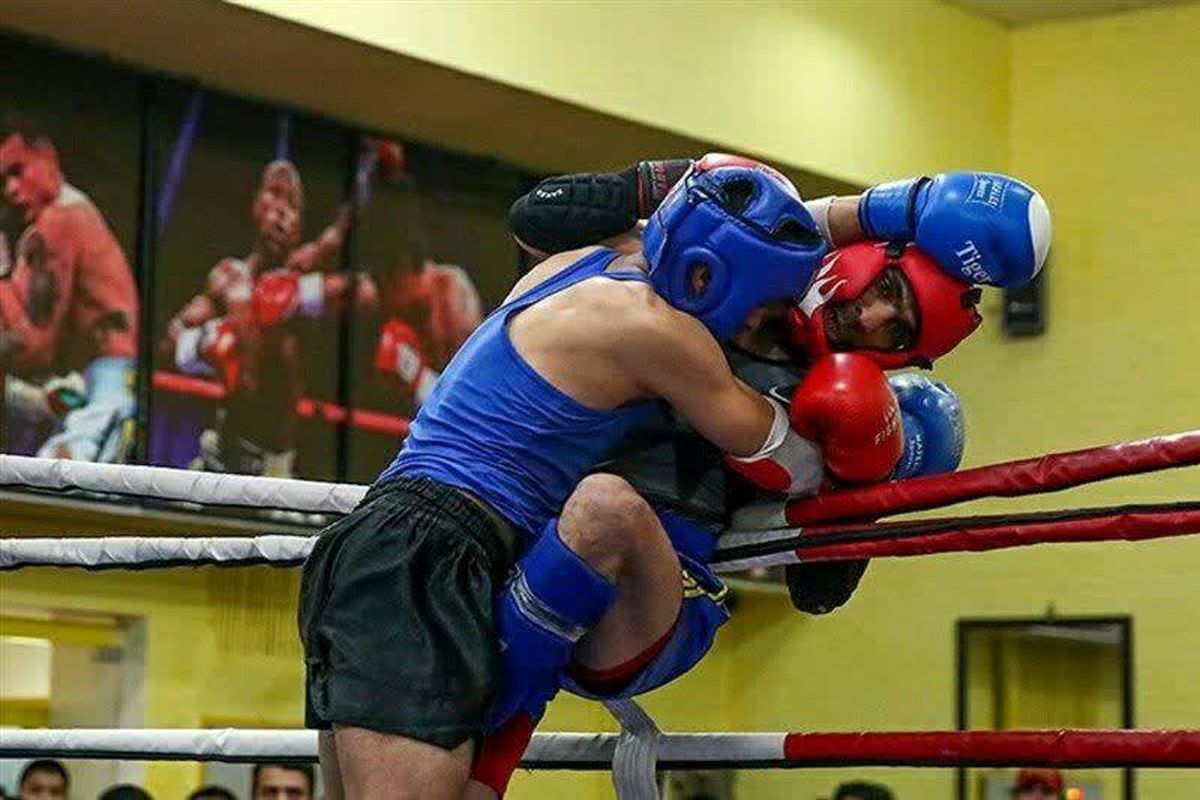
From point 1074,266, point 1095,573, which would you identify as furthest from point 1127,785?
point 1074,266

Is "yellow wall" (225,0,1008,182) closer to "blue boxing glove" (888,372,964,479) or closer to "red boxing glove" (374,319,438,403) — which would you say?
"red boxing glove" (374,319,438,403)

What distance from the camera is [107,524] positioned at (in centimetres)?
721

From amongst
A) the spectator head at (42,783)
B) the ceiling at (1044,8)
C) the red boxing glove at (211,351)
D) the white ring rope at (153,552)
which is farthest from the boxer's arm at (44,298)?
the white ring rope at (153,552)

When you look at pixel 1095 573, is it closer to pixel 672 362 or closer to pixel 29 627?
pixel 29 627

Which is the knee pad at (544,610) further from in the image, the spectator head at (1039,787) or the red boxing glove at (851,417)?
the spectator head at (1039,787)

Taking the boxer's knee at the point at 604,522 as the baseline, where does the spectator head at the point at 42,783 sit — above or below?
below

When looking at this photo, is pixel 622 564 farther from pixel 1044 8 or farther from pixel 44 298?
pixel 1044 8

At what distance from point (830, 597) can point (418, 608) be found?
51cm

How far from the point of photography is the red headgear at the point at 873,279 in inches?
107

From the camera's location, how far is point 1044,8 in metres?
8.75

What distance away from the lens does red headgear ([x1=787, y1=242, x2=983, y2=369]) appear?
271 cm

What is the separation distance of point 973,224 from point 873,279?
0.43 feet

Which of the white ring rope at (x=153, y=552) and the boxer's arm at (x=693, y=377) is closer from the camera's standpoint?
the boxer's arm at (x=693, y=377)

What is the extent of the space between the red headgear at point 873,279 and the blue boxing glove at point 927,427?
0.06 m
